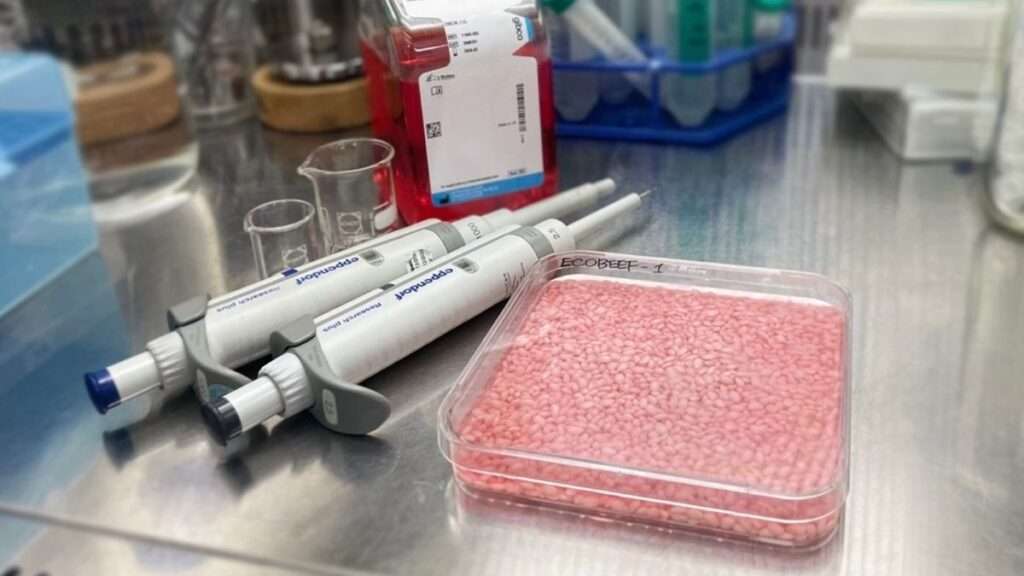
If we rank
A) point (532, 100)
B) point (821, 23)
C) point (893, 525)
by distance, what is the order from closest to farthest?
point (893, 525) → point (532, 100) → point (821, 23)

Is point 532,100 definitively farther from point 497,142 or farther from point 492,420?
point 492,420

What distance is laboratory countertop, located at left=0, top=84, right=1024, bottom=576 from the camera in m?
0.45

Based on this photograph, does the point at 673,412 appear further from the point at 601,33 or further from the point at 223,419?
the point at 601,33

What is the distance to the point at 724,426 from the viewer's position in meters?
0.48

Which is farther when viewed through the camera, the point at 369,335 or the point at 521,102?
the point at 521,102

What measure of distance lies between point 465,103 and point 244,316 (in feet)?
0.78

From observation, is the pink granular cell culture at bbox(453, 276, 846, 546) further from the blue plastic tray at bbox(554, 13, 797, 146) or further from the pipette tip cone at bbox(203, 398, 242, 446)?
the blue plastic tray at bbox(554, 13, 797, 146)

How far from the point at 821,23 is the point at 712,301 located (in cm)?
67

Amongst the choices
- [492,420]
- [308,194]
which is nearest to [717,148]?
[308,194]

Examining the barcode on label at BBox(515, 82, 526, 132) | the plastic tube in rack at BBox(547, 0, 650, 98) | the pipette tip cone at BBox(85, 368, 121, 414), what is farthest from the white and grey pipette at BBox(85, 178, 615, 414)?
the plastic tube in rack at BBox(547, 0, 650, 98)

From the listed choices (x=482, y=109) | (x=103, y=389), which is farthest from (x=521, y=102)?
(x=103, y=389)

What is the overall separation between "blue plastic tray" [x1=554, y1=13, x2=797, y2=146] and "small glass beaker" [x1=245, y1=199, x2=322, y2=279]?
31cm

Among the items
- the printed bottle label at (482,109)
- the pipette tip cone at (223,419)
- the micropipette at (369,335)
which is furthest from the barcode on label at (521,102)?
the pipette tip cone at (223,419)

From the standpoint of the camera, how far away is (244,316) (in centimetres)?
56
